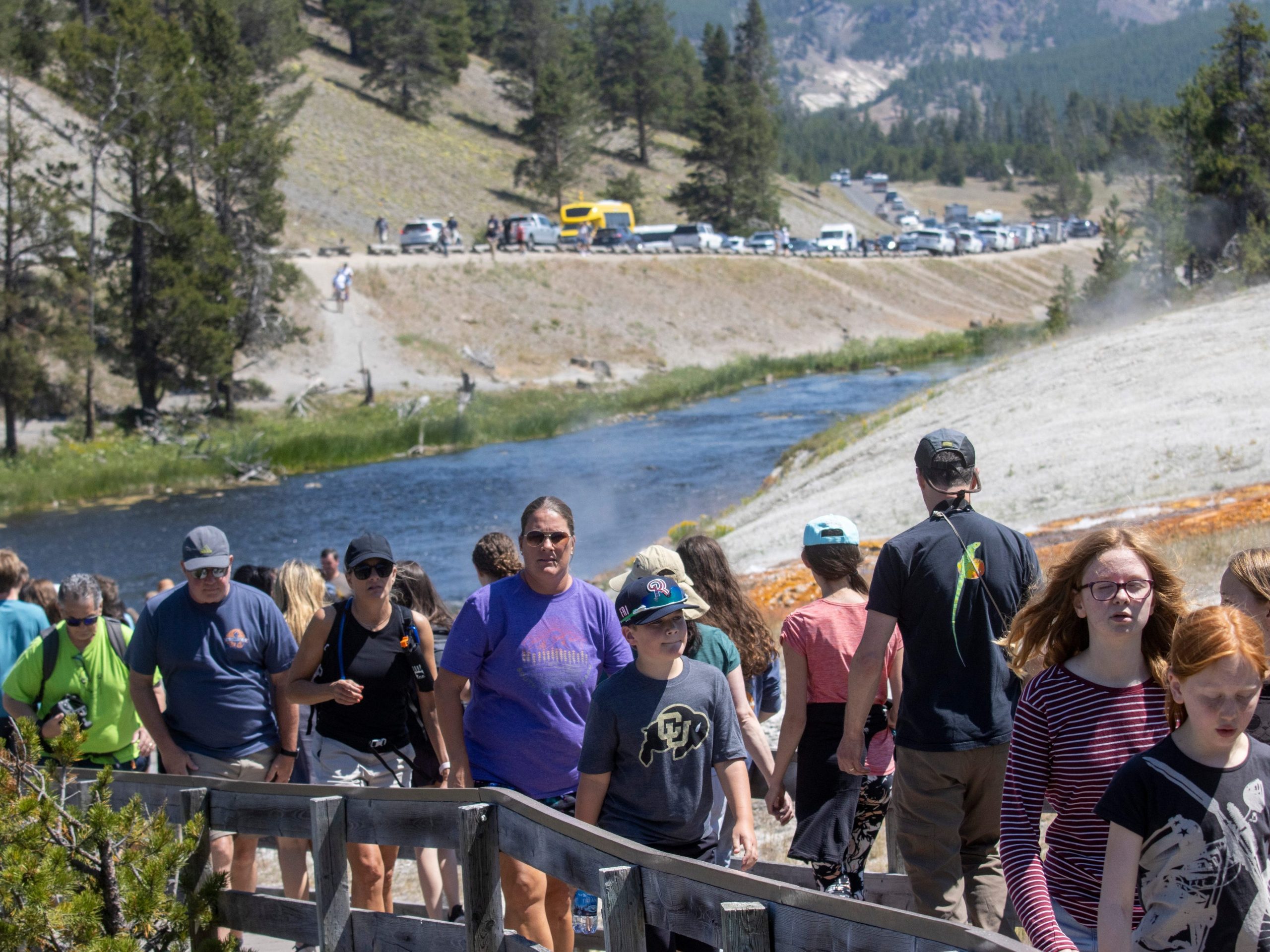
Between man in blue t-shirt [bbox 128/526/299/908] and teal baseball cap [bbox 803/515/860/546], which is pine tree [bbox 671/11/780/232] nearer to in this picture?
man in blue t-shirt [bbox 128/526/299/908]

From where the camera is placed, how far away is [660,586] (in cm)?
452

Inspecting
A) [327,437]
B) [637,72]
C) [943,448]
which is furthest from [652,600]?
[637,72]

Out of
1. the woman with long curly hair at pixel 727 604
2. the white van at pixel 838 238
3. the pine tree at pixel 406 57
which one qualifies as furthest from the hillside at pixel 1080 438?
the pine tree at pixel 406 57

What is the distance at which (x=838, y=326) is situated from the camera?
64875 mm

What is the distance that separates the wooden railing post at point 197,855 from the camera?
17.5ft

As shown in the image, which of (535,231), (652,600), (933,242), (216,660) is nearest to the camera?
(652,600)

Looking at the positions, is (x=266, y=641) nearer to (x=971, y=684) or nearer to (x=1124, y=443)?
(x=971, y=684)

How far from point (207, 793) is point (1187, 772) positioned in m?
4.06

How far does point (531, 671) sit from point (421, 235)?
199ft

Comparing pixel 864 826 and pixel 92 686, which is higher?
pixel 92 686

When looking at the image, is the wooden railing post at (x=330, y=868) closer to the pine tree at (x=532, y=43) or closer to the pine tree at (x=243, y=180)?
the pine tree at (x=243, y=180)

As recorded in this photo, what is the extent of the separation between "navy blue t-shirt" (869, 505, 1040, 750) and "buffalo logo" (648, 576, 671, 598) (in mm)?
815

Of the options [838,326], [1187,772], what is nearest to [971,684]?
[1187,772]

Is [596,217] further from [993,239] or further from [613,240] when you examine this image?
[993,239]
